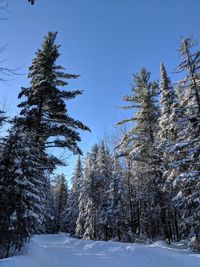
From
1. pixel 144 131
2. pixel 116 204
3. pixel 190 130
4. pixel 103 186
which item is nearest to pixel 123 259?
pixel 190 130

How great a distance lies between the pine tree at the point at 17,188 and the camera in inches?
439

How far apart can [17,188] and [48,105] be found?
571 centimetres

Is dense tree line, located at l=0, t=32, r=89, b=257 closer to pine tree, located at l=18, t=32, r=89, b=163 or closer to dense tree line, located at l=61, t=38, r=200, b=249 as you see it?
pine tree, located at l=18, t=32, r=89, b=163

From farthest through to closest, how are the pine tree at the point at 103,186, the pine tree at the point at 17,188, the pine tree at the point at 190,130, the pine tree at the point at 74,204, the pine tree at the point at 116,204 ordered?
the pine tree at the point at 74,204
the pine tree at the point at 103,186
the pine tree at the point at 116,204
the pine tree at the point at 190,130
the pine tree at the point at 17,188

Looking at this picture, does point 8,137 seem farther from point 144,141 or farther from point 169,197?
point 169,197

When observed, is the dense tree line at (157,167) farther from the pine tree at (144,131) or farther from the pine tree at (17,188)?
the pine tree at (17,188)

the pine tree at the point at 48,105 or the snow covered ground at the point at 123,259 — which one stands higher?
the pine tree at the point at 48,105

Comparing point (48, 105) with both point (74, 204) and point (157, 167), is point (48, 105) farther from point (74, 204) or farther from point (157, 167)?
point (74, 204)

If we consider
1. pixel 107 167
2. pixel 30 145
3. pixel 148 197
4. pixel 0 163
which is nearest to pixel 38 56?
pixel 30 145

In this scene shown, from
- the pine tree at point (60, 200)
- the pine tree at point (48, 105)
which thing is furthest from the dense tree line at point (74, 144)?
the pine tree at point (60, 200)

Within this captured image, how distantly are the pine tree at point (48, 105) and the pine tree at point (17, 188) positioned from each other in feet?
5.17

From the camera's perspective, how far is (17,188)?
1191cm

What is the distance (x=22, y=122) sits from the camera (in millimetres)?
14062

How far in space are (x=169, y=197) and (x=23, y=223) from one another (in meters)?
12.9
